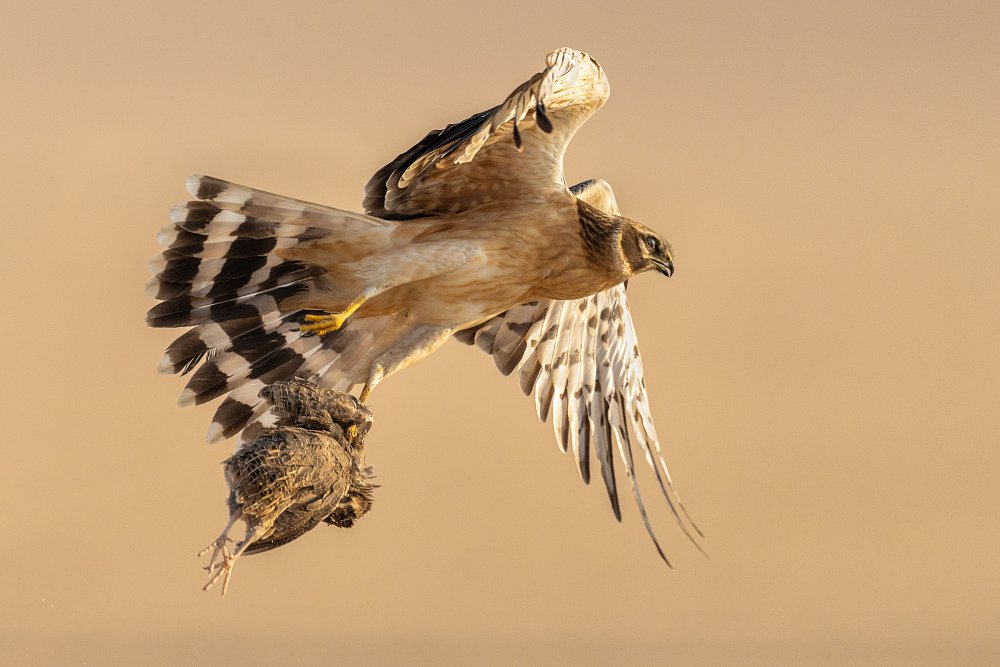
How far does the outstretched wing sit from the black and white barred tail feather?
876 millimetres

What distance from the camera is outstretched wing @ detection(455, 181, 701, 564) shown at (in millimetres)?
6047

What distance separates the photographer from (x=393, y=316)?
5.40 m

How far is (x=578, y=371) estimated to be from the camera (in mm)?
6160

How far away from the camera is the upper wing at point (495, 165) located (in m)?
4.93

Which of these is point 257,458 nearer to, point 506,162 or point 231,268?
point 231,268

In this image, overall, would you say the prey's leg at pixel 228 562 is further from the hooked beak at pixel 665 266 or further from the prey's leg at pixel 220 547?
the hooked beak at pixel 665 266

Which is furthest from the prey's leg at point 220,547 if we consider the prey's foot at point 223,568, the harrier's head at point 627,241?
the harrier's head at point 627,241

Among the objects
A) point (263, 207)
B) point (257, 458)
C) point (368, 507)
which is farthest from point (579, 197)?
point (257, 458)

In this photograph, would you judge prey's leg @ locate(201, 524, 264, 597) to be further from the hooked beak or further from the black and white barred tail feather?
the hooked beak

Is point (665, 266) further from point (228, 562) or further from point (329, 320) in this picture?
point (228, 562)

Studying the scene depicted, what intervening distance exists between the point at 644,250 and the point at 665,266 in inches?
5.9

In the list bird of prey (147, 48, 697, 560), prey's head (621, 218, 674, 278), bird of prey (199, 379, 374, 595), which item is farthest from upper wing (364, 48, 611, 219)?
bird of prey (199, 379, 374, 595)

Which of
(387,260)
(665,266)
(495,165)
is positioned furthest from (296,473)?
(665,266)

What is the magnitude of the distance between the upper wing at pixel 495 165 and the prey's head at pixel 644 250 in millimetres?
329
